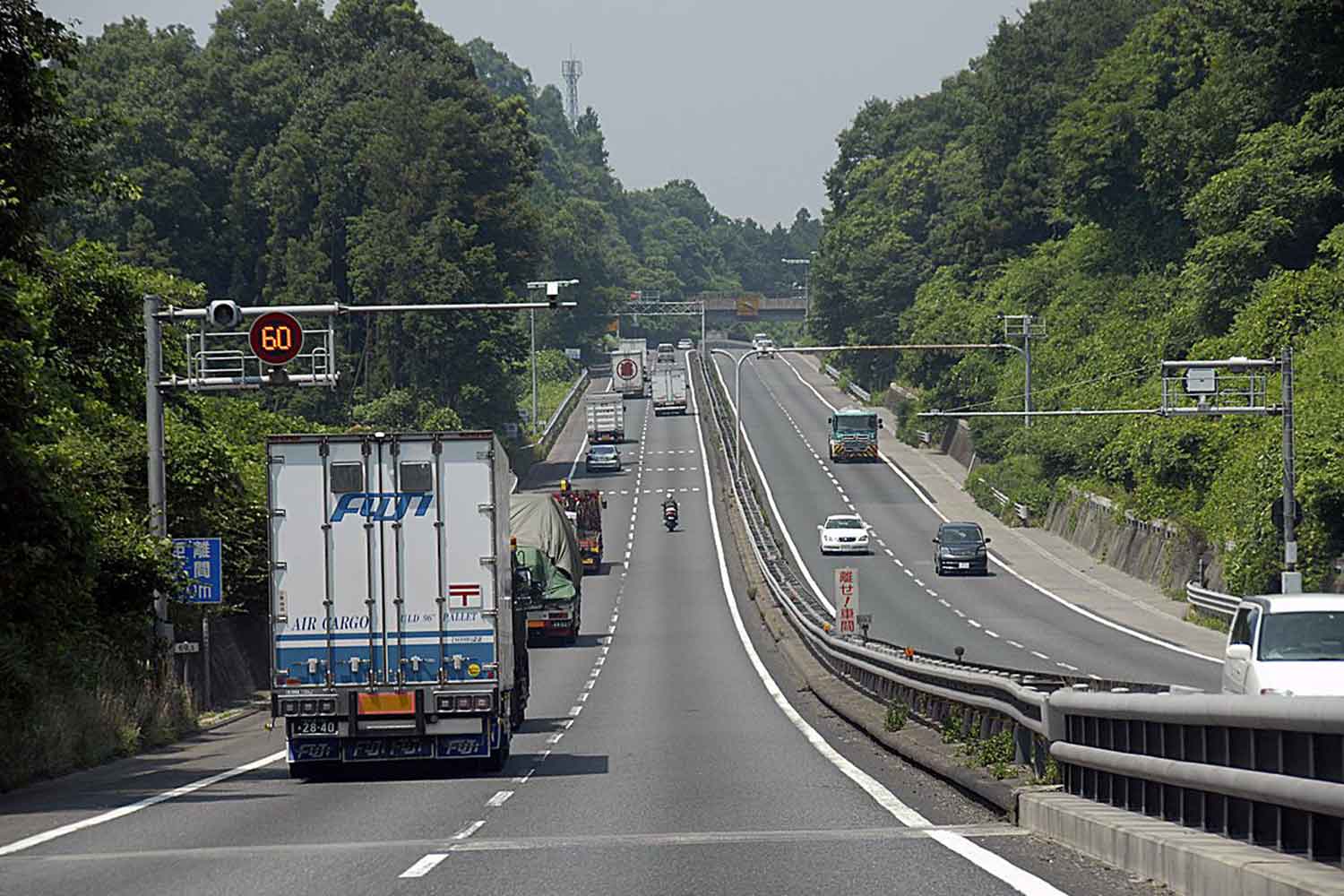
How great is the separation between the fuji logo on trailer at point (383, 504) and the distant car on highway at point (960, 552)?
50.4m

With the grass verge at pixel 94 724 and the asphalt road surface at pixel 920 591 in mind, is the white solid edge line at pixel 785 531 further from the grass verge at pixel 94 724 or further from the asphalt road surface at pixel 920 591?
the grass verge at pixel 94 724

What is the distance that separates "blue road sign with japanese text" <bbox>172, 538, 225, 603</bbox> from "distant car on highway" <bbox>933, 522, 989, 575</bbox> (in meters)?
43.1

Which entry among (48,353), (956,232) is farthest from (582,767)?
(956,232)

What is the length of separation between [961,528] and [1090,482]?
11548 mm

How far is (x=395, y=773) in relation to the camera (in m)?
21.8

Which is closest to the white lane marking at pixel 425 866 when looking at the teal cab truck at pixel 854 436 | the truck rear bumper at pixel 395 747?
the truck rear bumper at pixel 395 747

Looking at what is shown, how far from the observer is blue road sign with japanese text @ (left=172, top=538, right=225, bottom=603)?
A: 29.5 metres

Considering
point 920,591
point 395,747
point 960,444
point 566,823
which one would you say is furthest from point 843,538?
point 566,823

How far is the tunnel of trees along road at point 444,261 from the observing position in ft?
78.1

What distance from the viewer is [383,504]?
20.3 m

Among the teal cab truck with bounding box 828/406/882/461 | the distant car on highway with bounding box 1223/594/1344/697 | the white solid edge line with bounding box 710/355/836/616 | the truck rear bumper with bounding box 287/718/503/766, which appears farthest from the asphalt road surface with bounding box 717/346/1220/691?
the truck rear bumper with bounding box 287/718/503/766

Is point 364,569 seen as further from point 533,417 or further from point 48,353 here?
point 533,417

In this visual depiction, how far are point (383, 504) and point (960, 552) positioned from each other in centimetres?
5067

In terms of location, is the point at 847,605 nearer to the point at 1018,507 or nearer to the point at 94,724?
the point at 94,724
